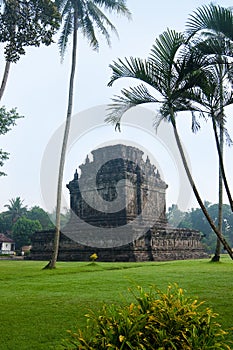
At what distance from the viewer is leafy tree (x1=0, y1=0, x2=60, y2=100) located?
37.8 feet

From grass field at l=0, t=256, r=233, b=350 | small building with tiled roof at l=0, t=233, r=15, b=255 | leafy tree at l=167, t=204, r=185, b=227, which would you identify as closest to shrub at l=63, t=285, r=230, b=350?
grass field at l=0, t=256, r=233, b=350

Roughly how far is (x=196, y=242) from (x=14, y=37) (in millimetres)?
26115

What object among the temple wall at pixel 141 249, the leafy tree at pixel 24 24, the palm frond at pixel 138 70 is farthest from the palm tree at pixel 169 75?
the temple wall at pixel 141 249

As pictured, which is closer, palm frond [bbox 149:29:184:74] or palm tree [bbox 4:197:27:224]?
palm frond [bbox 149:29:184:74]

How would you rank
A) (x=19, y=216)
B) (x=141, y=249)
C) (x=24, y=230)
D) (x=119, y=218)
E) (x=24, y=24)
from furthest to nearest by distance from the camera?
(x=19, y=216) → (x=24, y=230) → (x=119, y=218) → (x=141, y=249) → (x=24, y=24)

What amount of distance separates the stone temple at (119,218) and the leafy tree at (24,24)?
1548 cm

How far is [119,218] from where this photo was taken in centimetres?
2803

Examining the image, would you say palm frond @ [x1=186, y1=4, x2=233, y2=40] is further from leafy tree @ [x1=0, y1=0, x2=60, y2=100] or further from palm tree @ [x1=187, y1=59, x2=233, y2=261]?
leafy tree @ [x1=0, y1=0, x2=60, y2=100]

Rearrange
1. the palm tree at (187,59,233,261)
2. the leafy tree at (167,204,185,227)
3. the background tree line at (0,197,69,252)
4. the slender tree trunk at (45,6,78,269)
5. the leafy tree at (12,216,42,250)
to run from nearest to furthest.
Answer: the palm tree at (187,59,233,261) → the slender tree trunk at (45,6,78,269) → the leafy tree at (12,216,42,250) → the background tree line at (0,197,69,252) → the leafy tree at (167,204,185,227)

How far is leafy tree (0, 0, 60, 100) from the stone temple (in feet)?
50.8

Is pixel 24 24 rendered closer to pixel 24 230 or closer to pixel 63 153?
pixel 63 153

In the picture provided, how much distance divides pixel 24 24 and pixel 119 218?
18.5m

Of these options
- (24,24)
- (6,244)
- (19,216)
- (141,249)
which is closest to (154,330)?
(24,24)

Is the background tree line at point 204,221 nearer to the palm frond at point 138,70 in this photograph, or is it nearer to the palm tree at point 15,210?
the palm tree at point 15,210
